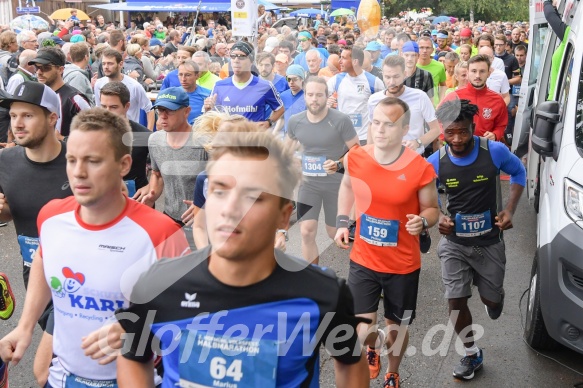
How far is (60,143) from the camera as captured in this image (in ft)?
14.0

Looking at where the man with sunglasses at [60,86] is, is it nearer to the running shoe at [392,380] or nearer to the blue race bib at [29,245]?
the blue race bib at [29,245]

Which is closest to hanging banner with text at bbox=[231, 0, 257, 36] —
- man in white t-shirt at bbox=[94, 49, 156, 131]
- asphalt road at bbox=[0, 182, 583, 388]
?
man in white t-shirt at bbox=[94, 49, 156, 131]

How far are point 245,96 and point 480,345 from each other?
13.0 feet

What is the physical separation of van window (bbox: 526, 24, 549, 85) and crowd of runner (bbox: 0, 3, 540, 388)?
1.99 m

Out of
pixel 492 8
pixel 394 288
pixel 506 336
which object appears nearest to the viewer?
pixel 394 288

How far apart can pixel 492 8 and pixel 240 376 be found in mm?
61612

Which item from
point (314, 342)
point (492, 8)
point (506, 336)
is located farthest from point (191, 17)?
point (314, 342)

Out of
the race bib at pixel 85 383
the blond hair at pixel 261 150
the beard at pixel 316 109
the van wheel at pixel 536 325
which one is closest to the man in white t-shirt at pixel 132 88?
the beard at pixel 316 109

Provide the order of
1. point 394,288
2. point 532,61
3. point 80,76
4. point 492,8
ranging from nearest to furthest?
point 394,288 < point 80,76 < point 532,61 < point 492,8

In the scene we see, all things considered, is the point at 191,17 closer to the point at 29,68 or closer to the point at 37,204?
the point at 29,68

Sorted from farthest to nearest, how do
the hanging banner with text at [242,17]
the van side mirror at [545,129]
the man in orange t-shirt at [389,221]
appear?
the hanging banner with text at [242,17] → the van side mirror at [545,129] → the man in orange t-shirt at [389,221]

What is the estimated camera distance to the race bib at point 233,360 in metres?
2.23

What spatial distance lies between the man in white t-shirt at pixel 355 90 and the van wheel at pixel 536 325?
12.6ft

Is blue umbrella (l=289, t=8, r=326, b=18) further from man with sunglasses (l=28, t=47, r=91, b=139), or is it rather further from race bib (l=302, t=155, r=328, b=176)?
race bib (l=302, t=155, r=328, b=176)
